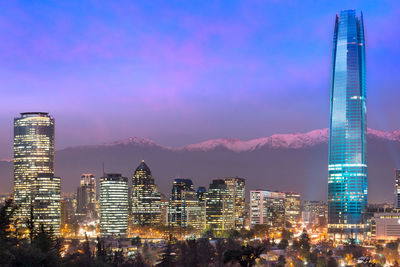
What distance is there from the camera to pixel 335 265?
116625mm

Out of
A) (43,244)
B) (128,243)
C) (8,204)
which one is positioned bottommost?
(128,243)

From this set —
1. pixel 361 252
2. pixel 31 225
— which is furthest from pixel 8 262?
pixel 361 252

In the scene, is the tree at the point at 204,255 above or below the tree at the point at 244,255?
below

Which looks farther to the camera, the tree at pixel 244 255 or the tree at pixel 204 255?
the tree at pixel 204 255

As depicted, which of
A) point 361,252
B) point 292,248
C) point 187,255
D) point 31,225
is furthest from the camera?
point 292,248

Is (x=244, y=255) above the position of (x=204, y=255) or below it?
above

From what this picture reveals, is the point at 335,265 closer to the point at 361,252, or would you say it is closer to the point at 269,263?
the point at 269,263

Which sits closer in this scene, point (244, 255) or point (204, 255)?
point (244, 255)

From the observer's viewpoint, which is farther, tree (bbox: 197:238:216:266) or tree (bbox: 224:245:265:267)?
tree (bbox: 197:238:216:266)

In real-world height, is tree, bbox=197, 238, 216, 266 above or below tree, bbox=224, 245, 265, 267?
below

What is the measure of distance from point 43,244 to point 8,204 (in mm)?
8099

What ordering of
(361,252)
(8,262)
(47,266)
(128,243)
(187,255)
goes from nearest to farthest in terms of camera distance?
(8,262), (47,266), (187,255), (361,252), (128,243)

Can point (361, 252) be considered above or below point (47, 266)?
below

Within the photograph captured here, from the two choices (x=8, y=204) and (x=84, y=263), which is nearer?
(x=8, y=204)
